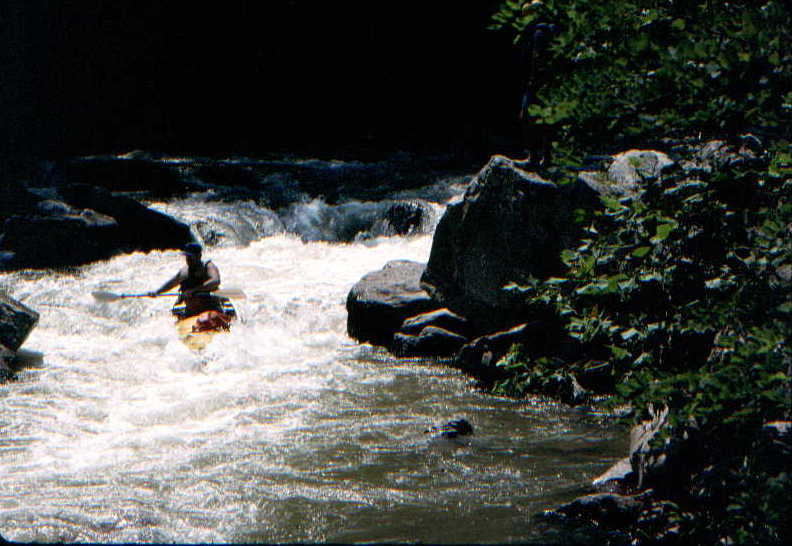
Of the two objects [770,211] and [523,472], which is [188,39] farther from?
[770,211]

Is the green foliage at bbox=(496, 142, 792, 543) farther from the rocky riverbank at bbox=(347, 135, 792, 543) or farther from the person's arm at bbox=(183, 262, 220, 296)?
the person's arm at bbox=(183, 262, 220, 296)

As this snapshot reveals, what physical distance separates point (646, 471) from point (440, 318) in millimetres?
3888

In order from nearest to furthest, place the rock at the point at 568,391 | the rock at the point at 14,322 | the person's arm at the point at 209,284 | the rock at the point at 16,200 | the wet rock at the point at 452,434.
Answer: the wet rock at the point at 452,434 < the rock at the point at 568,391 < the rock at the point at 14,322 < the person's arm at the point at 209,284 < the rock at the point at 16,200

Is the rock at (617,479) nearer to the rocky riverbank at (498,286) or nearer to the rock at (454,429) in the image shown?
the rocky riverbank at (498,286)

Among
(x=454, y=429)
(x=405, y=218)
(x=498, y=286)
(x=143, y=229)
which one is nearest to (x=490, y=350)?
(x=498, y=286)

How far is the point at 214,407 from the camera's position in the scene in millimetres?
6723

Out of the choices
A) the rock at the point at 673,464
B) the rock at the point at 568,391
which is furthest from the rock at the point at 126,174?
the rock at the point at 673,464

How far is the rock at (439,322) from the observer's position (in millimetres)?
8180

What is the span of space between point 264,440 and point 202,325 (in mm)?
2765

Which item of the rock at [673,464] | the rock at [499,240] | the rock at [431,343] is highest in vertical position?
the rock at [499,240]

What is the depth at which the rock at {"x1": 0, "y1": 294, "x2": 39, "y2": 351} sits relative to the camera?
25.9 ft

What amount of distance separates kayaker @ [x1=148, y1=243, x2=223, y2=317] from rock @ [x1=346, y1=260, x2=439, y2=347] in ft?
4.61

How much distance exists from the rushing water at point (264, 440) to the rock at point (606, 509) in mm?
218

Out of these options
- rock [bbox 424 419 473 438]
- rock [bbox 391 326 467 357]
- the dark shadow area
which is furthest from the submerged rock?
rock [bbox 424 419 473 438]
